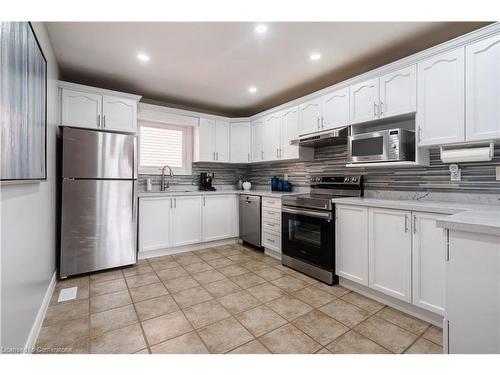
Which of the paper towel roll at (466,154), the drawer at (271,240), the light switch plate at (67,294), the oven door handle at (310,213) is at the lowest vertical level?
the light switch plate at (67,294)

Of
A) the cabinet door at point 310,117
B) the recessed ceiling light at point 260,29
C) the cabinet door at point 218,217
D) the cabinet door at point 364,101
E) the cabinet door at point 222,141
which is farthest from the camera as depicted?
the cabinet door at point 222,141

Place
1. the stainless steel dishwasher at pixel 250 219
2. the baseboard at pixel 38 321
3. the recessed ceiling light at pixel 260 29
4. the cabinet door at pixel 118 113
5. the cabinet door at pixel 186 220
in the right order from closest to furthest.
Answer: the baseboard at pixel 38 321
the recessed ceiling light at pixel 260 29
the cabinet door at pixel 118 113
the cabinet door at pixel 186 220
the stainless steel dishwasher at pixel 250 219

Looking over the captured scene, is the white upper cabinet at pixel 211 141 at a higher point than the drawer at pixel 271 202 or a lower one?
higher

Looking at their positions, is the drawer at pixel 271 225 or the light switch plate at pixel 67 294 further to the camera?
the drawer at pixel 271 225

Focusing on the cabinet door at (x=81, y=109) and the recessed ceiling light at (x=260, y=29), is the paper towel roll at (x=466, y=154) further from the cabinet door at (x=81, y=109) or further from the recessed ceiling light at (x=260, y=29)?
the cabinet door at (x=81, y=109)

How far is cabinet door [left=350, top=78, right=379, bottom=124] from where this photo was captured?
249 cm

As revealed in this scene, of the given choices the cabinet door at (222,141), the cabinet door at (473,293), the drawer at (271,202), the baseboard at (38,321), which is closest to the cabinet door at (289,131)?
the drawer at (271,202)

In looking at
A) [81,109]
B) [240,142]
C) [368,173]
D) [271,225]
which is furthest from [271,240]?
[81,109]

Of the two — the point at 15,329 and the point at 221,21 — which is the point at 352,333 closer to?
the point at 15,329

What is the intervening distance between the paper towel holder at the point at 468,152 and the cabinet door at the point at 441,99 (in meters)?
0.10

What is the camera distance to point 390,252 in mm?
2133

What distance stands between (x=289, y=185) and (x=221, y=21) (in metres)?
2.59

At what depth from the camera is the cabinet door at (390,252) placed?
2020 mm

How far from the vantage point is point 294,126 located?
3.49 metres
